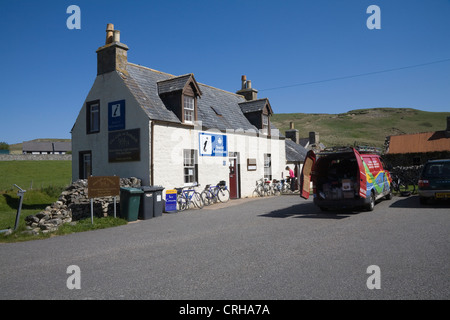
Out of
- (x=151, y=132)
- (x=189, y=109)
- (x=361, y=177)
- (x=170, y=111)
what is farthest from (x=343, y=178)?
(x=170, y=111)

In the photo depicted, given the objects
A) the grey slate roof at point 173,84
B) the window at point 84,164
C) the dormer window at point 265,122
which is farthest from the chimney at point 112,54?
the dormer window at point 265,122

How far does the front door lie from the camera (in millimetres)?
18777

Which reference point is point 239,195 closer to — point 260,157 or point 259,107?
point 260,157

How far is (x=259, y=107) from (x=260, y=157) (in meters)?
3.56

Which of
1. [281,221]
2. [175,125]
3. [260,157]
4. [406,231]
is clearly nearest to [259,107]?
[260,157]

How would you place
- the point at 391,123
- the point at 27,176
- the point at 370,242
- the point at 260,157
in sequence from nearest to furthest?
1. the point at 370,242
2. the point at 260,157
3. the point at 27,176
4. the point at 391,123

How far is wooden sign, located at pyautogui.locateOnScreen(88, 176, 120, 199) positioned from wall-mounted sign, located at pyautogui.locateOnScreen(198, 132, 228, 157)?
18.3 ft

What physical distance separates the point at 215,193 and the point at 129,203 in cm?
577

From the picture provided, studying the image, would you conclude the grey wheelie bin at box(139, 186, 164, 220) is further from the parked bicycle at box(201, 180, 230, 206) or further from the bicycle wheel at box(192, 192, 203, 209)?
the parked bicycle at box(201, 180, 230, 206)

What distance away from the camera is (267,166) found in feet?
72.1

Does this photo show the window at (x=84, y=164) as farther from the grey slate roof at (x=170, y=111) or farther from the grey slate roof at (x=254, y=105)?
the grey slate roof at (x=254, y=105)

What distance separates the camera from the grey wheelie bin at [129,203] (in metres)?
12.2

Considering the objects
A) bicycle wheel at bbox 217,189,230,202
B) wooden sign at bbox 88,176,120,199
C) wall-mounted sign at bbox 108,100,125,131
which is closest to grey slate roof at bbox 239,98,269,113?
bicycle wheel at bbox 217,189,230,202
